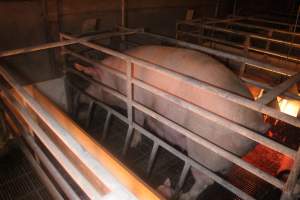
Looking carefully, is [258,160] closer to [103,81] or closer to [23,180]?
[103,81]

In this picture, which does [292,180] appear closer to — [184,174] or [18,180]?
[184,174]

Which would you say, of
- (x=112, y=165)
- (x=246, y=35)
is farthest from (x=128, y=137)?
(x=246, y=35)

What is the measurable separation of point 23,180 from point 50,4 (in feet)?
8.63

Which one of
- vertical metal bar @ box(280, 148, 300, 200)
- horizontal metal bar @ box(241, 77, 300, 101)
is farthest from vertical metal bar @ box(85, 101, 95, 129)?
vertical metal bar @ box(280, 148, 300, 200)

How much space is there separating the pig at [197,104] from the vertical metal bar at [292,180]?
1.91 feet

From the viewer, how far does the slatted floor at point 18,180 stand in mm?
2654

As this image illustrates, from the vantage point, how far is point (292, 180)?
1.89 m

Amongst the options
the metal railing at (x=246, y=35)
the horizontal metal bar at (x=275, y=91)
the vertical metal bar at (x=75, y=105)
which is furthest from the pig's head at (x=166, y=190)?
the metal railing at (x=246, y=35)

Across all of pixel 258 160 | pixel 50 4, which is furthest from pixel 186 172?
pixel 50 4

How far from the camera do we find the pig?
244 cm

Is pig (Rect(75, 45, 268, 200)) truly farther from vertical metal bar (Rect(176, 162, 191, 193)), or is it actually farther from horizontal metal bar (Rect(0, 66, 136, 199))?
horizontal metal bar (Rect(0, 66, 136, 199))

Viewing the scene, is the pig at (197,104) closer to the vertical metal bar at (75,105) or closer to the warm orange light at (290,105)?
the vertical metal bar at (75,105)

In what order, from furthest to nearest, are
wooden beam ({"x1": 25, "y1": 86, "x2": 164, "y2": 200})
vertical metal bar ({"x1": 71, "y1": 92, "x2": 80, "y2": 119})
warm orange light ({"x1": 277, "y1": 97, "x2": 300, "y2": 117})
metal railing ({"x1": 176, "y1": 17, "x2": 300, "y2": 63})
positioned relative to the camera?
vertical metal bar ({"x1": 71, "y1": 92, "x2": 80, "y2": 119}) → metal railing ({"x1": 176, "y1": 17, "x2": 300, "y2": 63}) → warm orange light ({"x1": 277, "y1": 97, "x2": 300, "y2": 117}) → wooden beam ({"x1": 25, "y1": 86, "x2": 164, "y2": 200})

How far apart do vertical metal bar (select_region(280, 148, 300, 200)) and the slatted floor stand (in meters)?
2.08
